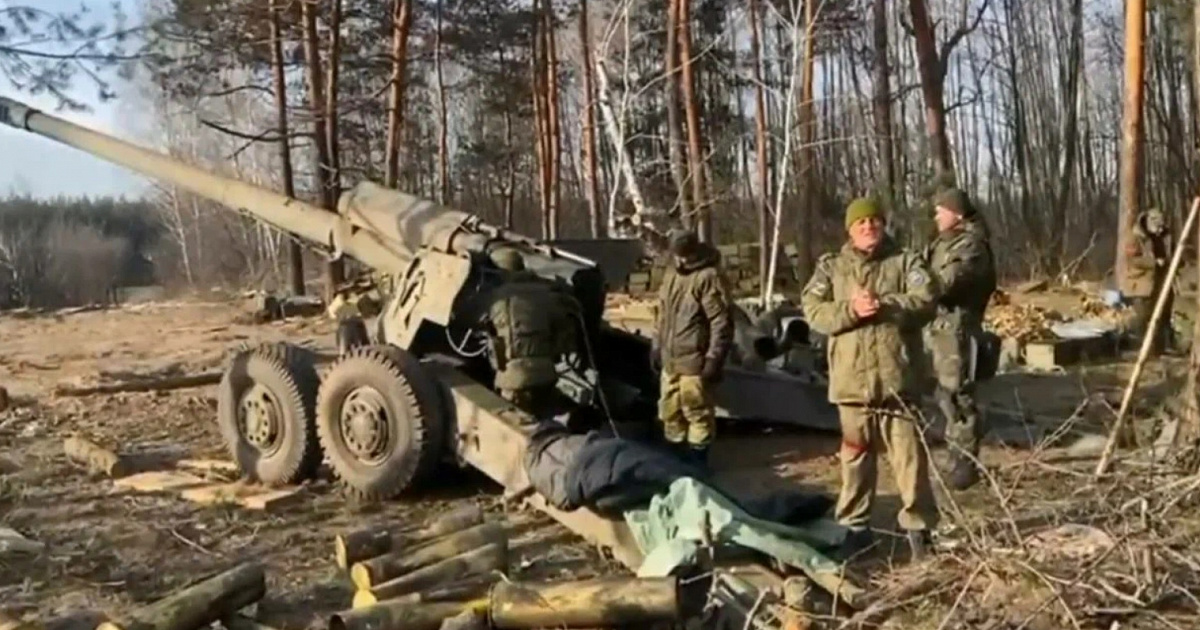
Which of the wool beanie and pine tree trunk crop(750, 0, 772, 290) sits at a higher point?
pine tree trunk crop(750, 0, 772, 290)

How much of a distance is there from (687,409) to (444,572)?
250 centimetres

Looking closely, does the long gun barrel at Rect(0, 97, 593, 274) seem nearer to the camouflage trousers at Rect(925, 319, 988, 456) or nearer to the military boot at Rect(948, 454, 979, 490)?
the camouflage trousers at Rect(925, 319, 988, 456)

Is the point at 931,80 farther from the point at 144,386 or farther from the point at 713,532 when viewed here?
the point at 713,532

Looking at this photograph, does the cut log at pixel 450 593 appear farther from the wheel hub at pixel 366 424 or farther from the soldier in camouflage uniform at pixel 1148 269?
the soldier in camouflage uniform at pixel 1148 269

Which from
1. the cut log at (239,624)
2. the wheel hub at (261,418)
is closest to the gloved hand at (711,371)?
the wheel hub at (261,418)

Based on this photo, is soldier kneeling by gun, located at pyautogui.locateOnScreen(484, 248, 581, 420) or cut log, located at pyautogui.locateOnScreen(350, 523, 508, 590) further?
soldier kneeling by gun, located at pyautogui.locateOnScreen(484, 248, 581, 420)

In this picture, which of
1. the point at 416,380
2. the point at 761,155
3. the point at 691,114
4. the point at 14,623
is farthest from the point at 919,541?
the point at 761,155

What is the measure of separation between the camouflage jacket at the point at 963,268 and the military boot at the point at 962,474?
2.58 feet

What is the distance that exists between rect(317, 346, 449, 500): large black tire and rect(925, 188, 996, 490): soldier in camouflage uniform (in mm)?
2575

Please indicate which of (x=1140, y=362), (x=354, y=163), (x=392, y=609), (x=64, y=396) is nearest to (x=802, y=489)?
(x=1140, y=362)

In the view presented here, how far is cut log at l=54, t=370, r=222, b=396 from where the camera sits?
43.2 feet

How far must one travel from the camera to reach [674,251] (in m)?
7.98

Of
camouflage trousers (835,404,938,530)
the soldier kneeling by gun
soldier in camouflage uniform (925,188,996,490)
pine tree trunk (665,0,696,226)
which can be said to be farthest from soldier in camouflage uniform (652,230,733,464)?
pine tree trunk (665,0,696,226)

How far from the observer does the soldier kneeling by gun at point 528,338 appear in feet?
26.3
